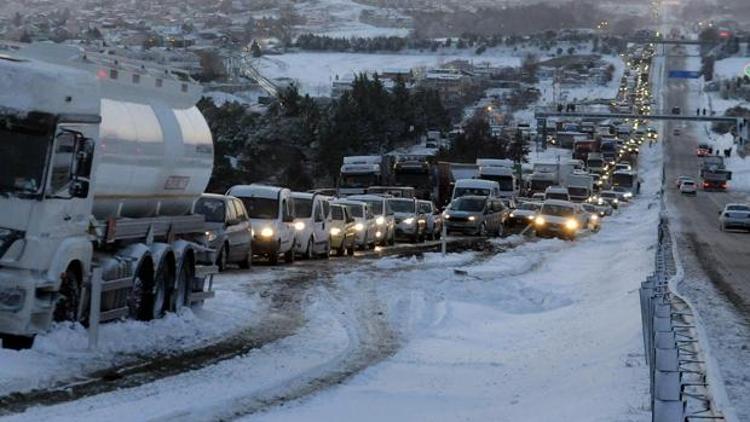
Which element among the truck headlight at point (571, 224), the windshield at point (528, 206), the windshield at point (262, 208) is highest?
the windshield at point (262, 208)

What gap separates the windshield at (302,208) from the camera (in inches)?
1323

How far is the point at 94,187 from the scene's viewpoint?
15.3 metres

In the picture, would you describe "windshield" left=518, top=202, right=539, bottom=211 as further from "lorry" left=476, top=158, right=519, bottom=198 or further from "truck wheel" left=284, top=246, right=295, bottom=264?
"truck wheel" left=284, top=246, right=295, bottom=264

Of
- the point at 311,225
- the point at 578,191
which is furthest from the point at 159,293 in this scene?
the point at 578,191

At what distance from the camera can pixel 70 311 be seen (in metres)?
14.7

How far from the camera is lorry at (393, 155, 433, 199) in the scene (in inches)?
2454

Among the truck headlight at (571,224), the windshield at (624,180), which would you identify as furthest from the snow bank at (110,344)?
the windshield at (624,180)

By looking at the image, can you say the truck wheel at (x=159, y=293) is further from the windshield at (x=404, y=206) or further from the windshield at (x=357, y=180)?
the windshield at (x=357, y=180)

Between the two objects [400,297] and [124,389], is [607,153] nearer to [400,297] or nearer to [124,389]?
[400,297]

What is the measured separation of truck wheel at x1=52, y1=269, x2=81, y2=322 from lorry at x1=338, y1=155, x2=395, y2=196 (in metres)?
43.5

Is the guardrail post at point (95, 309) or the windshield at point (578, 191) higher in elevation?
the guardrail post at point (95, 309)

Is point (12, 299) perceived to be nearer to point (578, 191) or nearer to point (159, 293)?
point (159, 293)

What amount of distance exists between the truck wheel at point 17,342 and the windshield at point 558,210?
38.6 metres

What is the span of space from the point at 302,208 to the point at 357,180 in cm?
2568
